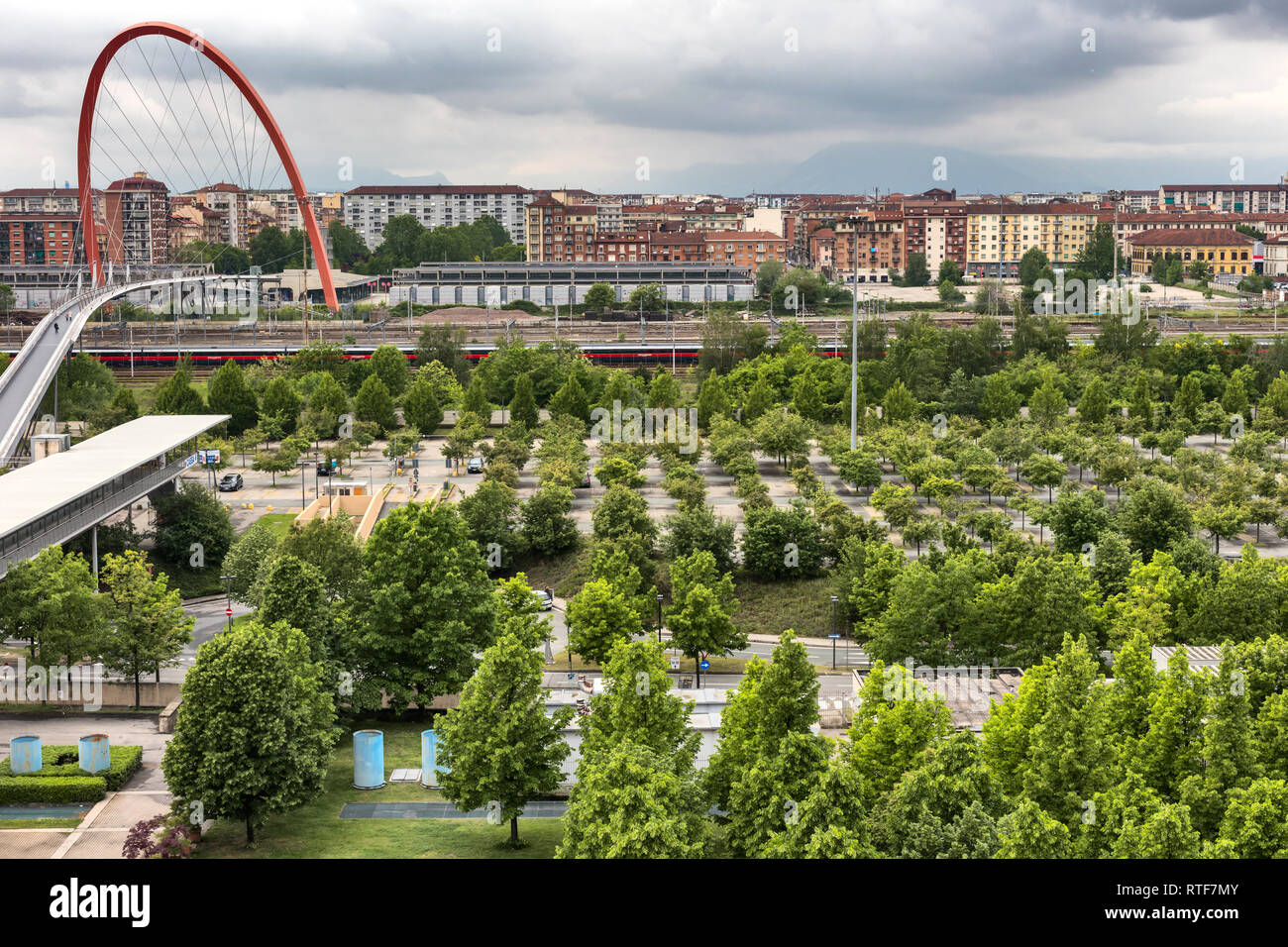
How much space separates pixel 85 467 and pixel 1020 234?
5261 inches

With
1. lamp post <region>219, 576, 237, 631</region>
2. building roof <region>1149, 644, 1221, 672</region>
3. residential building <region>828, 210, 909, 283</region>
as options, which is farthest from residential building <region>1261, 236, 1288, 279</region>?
lamp post <region>219, 576, 237, 631</region>

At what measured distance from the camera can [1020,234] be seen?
510 ft

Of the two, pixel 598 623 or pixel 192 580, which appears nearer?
pixel 598 623

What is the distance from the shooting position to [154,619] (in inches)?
1094

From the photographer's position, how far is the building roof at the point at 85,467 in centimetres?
3145

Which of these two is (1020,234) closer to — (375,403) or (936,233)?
(936,233)

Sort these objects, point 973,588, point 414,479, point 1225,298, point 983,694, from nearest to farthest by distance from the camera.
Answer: point 983,694 → point 973,588 → point 414,479 → point 1225,298

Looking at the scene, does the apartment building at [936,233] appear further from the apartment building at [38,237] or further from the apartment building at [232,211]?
the apartment building at [38,237]

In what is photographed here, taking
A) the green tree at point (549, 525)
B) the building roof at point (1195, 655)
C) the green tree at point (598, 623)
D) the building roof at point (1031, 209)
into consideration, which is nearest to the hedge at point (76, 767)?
the green tree at point (598, 623)

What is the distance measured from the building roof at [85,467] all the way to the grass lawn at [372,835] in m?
10.7

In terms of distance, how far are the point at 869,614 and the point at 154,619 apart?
1565 cm

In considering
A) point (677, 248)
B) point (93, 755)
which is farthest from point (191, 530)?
point (677, 248)

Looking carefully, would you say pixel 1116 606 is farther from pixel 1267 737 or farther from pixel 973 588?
pixel 1267 737
